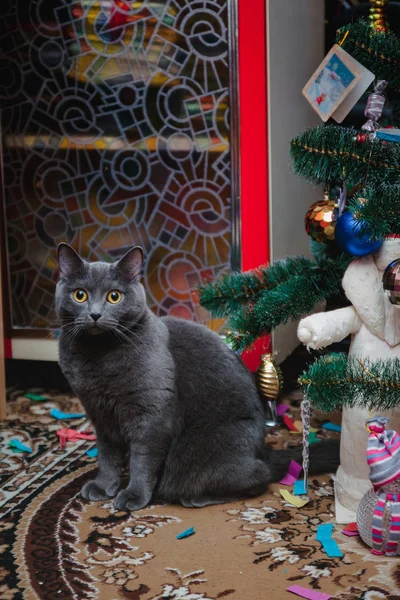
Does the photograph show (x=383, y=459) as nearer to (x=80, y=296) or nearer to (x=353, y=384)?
(x=353, y=384)

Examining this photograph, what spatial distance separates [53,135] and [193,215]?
459 millimetres

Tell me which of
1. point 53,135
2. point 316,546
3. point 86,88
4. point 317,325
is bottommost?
point 316,546

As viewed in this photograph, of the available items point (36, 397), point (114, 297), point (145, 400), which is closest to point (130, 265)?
point (114, 297)

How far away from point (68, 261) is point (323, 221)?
0.50 metres

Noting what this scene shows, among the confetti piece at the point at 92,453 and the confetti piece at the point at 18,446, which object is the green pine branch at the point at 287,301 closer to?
the confetti piece at the point at 92,453

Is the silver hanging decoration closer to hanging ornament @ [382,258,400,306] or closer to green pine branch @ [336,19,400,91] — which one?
hanging ornament @ [382,258,400,306]

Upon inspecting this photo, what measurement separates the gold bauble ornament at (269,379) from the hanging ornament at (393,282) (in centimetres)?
46

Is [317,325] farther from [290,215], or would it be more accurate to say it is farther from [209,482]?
[290,215]

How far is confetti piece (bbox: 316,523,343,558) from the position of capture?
1213 mm

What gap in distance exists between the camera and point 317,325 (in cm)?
130

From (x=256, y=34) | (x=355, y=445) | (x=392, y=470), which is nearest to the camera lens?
(x=392, y=470)

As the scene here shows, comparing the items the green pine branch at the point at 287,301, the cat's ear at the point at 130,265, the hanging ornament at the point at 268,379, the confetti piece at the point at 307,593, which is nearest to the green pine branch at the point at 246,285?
the green pine branch at the point at 287,301

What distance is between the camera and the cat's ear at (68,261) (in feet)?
4.49

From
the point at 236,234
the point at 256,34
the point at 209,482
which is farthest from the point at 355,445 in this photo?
the point at 256,34
